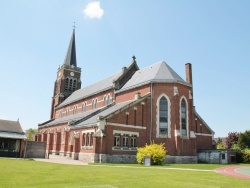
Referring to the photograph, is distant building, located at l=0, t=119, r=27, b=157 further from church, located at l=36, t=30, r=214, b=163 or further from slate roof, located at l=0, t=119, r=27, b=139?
church, located at l=36, t=30, r=214, b=163

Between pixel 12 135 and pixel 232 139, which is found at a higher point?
pixel 232 139

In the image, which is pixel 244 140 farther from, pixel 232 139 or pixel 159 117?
pixel 159 117

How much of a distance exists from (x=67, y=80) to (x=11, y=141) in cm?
2809

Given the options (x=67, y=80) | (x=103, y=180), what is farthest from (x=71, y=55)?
(x=103, y=180)

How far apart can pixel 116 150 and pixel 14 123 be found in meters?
18.2

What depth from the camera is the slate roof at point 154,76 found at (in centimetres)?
3422

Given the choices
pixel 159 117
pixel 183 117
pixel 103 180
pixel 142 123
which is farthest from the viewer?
pixel 183 117

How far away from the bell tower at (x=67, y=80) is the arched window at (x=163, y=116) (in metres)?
33.7

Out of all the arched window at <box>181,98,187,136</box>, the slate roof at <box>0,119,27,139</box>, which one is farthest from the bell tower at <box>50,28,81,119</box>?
the arched window at <box>181,98,187,136</box>

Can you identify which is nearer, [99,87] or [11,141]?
[11,141]

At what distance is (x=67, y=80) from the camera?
2443 inches

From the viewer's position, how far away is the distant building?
34875 mm

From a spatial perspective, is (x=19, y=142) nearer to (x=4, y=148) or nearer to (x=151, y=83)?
(x=4, y=148)

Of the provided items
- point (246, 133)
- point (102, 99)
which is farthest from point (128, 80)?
point (246, 133)
